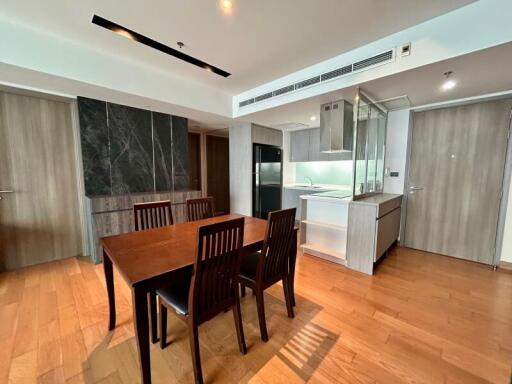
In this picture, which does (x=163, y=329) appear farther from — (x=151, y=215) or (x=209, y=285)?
(x=151, y=215)

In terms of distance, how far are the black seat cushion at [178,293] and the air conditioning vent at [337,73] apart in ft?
8.44

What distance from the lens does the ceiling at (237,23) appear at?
69.4 inches

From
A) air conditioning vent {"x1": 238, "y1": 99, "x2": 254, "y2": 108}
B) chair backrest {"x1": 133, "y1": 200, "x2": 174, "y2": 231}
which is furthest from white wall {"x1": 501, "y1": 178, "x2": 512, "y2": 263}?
chair backrest {"x1": 133, "y1": 200, "x2": 174, "y2": 231}

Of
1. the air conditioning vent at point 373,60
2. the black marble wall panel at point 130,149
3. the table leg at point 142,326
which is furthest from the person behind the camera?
the black marble wall panel at point 130,149

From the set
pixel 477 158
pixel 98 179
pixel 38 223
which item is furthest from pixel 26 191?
pixel 477 158

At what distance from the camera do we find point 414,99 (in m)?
3.04

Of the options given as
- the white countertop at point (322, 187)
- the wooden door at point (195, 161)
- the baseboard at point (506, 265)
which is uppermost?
the wooden door at point (195, 161)

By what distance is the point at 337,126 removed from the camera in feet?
9.74

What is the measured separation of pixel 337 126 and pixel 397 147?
147 cm

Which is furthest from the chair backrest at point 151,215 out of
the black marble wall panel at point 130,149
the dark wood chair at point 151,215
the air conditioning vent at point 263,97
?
the air conditioning vent at point 263,97

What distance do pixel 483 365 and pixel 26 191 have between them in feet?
16.1

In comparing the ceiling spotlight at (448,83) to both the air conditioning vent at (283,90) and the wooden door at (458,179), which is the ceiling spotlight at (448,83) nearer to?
the wooden door at (458,179)

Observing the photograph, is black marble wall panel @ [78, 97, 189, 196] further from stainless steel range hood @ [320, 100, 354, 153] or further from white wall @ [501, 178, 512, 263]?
white wall @ [501, 178, 512, 263]

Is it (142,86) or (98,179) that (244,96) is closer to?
(142,86)
